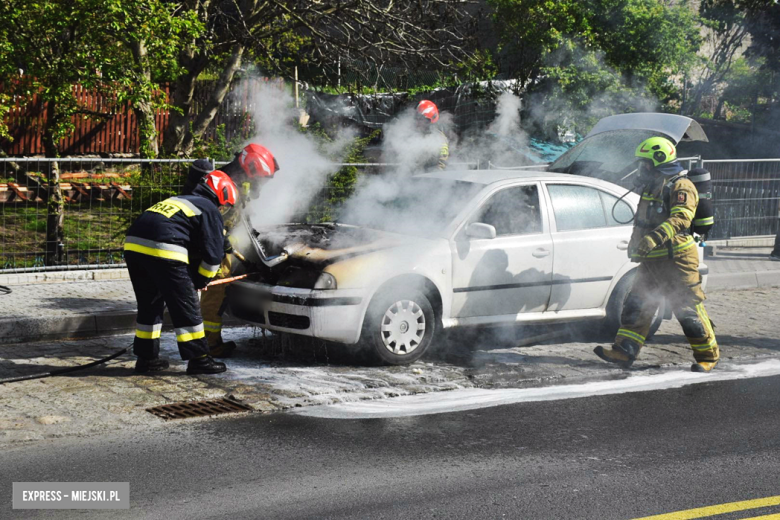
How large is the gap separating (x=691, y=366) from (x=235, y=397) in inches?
153

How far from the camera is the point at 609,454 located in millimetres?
5461

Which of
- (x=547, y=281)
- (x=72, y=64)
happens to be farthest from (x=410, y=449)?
(x=72, y=64)

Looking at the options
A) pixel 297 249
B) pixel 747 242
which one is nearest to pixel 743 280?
pixel 747 242

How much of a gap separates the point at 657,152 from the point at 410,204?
217 centimetres

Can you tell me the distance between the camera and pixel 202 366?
7.00 metres

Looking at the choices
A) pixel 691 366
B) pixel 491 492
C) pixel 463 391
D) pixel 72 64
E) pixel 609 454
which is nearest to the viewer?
pixel 491 492

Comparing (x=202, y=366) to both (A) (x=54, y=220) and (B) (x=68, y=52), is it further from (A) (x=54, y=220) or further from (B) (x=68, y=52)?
(B) (x=68, y=52)

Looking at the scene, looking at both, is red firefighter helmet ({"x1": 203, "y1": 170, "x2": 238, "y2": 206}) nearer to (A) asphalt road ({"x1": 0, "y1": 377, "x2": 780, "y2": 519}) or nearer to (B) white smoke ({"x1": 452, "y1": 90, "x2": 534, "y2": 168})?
(A) asphalt road ({"x1": 0, "y1": 377, "x2": 780, "y2": 519})

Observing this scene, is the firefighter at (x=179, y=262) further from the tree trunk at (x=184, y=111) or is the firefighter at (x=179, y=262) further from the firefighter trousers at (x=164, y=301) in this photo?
the tree trunk at (x=184, y=111)

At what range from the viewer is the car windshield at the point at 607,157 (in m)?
11.1

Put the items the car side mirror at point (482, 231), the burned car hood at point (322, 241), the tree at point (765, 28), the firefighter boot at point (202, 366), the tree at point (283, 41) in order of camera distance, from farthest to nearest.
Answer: the tree at point (765, 28), the tree at point (283, 41), the car side mirror at point (482, 231), the burned car hood at point (322, 241), the firefighter boot at point (202, 366)

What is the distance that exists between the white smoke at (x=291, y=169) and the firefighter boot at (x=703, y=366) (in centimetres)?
410

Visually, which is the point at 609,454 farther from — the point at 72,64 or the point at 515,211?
the point at 72,64

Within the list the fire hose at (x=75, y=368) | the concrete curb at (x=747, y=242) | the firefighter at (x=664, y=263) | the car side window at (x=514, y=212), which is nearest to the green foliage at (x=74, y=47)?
the fire hose at (x=75, y=368)
